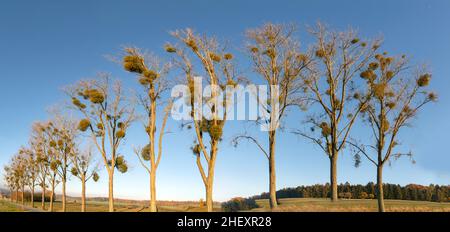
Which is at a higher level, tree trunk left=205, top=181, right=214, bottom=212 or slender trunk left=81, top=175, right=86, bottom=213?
tree trunk left=205, top=181, right=214, bottom=212

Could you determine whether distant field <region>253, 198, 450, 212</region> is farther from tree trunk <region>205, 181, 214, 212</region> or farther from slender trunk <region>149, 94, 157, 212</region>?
slender trunk <region>149, 94, 157, 212</region>

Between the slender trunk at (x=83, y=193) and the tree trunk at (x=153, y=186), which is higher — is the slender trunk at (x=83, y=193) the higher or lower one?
the lower one

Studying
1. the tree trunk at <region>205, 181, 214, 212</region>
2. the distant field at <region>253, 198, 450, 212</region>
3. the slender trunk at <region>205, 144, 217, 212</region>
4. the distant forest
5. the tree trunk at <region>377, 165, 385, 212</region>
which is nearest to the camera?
the distant field at <region>253, 198, 450, 212</region>

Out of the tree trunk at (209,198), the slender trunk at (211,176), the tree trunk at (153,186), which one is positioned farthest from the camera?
the tree trunk at (153,186)

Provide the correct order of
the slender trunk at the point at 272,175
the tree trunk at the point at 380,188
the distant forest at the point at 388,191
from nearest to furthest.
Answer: the slender trunk at the point at 272,175 < the tree trunk at the point at 380,188 < the distant forest at the point at 388,191

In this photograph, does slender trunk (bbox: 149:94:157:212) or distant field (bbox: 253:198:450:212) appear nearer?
distant field (bbox: 253:198:450:212)

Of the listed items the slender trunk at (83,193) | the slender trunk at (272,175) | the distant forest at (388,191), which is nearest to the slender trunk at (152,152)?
the slender trunk at (272,175)

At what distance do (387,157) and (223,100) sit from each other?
11.8 m

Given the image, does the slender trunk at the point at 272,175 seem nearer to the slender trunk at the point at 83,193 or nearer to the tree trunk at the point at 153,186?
the tree trunk at the point at 153,186

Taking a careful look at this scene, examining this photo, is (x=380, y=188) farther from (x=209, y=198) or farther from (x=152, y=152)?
(x=152, y=152)

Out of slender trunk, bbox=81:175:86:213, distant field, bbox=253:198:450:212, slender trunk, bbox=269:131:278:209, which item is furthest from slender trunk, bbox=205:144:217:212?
slender trunk, bbox=81:175:86:213

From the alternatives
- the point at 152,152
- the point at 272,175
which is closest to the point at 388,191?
the point at 272,175

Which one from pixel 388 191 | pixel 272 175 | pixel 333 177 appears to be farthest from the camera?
pixel 388 191

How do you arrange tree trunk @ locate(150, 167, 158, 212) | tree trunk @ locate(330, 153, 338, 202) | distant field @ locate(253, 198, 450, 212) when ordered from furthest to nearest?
tree trunk @ locate(330, 153, 338, 202)
tree trunk @ locate(150, 167, 158, 212)
distant field @ locate(253, 198, 450, 212)
